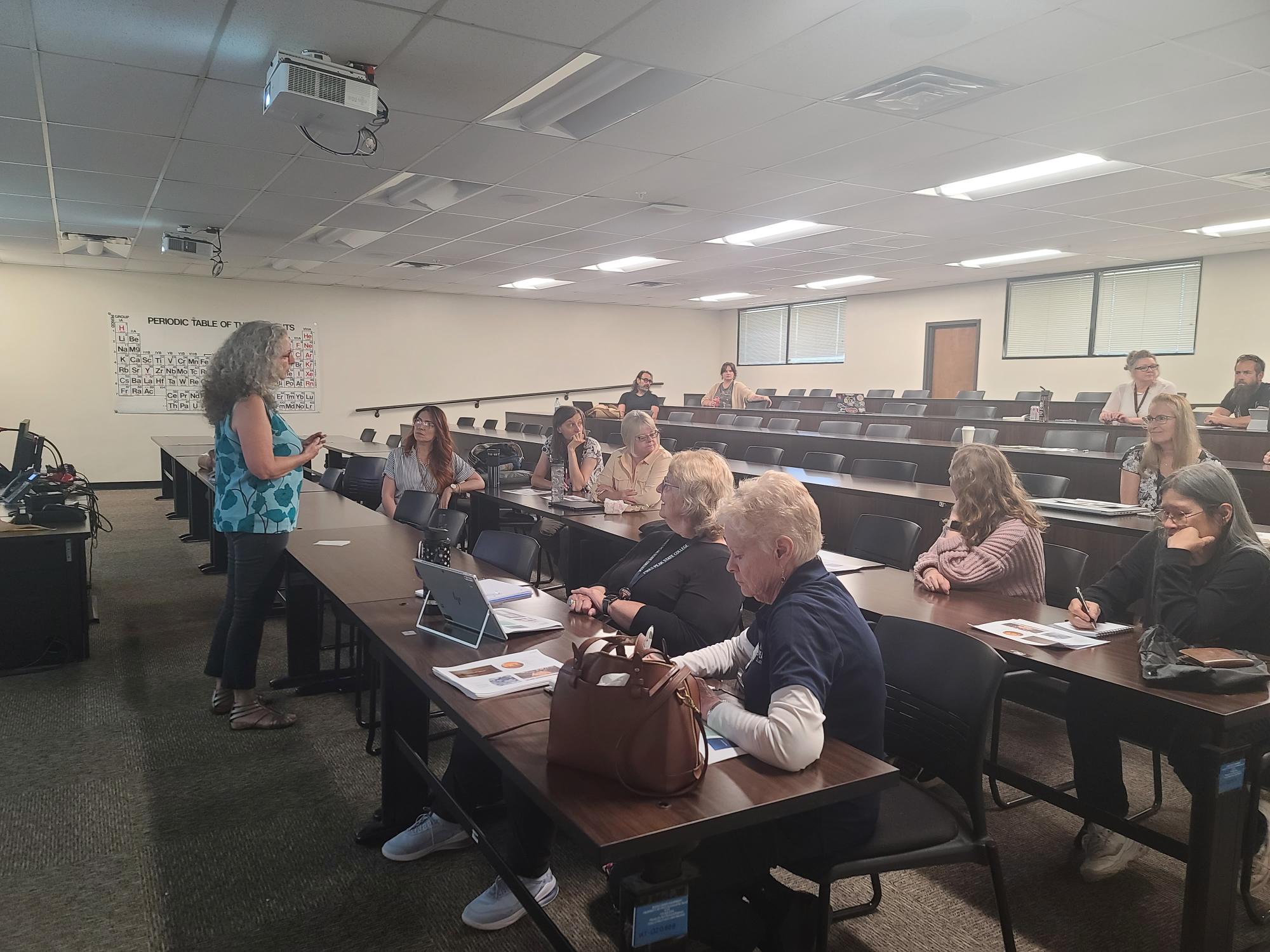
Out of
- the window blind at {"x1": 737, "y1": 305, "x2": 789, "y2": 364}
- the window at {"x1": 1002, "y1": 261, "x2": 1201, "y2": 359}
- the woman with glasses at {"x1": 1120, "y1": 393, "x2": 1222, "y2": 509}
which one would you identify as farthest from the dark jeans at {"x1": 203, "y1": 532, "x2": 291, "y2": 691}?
the window blind at {"x1": 737, "y1": 305, "x2": 789, "y2": 364}

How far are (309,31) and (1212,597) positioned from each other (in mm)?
3799

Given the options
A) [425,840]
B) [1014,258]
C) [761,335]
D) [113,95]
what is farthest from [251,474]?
[761,335]

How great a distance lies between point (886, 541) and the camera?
3727 mm

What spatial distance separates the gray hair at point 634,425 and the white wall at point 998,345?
7831mm

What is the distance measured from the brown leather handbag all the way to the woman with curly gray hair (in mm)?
2100

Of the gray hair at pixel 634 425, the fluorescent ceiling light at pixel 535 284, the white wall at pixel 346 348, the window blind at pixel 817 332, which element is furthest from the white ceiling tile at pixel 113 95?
the window blind at pixel 817 332

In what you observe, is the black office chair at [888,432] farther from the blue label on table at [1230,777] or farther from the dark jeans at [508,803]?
the dark jeans at [508,803]

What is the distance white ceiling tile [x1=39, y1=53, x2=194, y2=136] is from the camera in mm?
3840

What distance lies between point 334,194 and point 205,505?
274 centimetres

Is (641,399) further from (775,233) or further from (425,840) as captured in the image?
(425,840)

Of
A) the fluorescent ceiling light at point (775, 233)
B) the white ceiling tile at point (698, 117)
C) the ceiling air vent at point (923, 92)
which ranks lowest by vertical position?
the white ceiling tile at point (698, 117)

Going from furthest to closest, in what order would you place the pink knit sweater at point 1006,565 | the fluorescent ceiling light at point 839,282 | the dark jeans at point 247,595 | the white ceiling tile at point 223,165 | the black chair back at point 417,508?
1. the fluorescent ceiling light at point 839,282
2. the white ceiling tile at point 223,165
3. the black chair back at point 417,508
4. the dark jeans at point 247,595
5. the pink knit sweater at point 1006,565

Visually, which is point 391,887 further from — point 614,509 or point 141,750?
point 614,509

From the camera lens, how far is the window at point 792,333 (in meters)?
13.6
